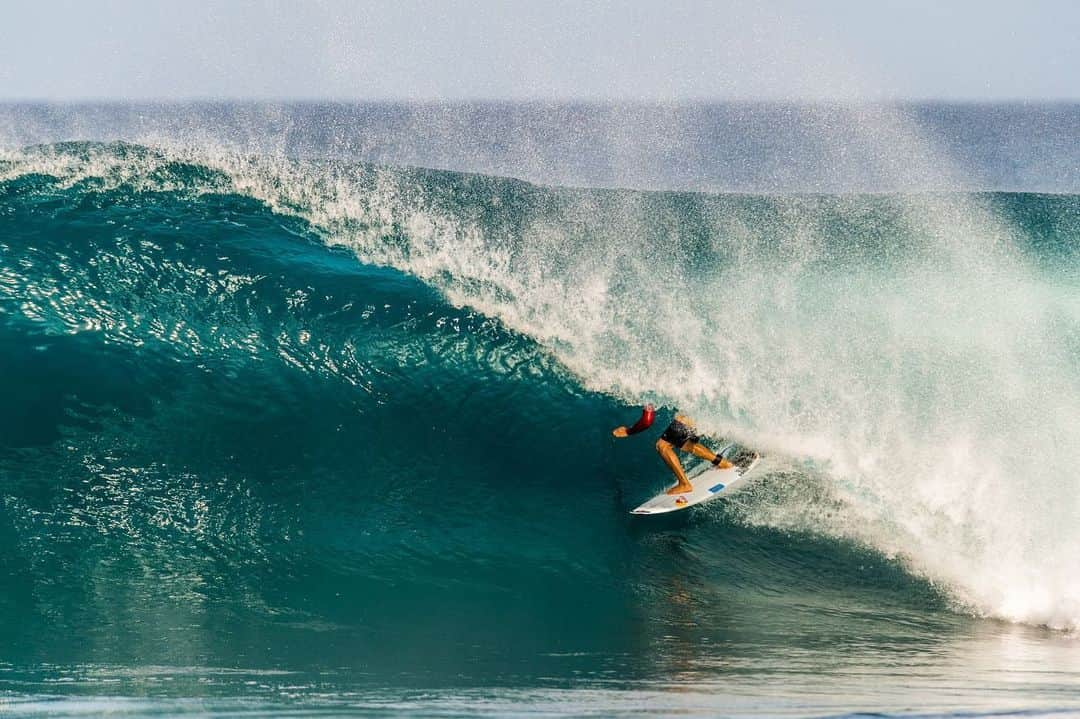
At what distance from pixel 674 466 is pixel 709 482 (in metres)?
0.60

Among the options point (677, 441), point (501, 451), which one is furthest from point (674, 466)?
point (501, 451)

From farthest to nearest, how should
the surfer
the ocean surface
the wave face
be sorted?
the surfer, the wave face, the ocean surface

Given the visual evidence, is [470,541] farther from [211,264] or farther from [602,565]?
[211,264]

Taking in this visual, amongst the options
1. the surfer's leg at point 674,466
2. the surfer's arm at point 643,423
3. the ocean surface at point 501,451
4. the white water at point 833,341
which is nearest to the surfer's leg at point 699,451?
the surfer's leg at point 674,466

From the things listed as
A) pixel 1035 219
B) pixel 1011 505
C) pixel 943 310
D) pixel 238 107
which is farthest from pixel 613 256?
pixel 238 107

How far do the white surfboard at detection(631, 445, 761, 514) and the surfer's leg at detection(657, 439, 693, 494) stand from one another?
6 centimetres

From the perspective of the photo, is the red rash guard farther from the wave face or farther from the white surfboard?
the wave face

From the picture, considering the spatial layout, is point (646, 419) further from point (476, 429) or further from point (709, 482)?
point (476, 429)

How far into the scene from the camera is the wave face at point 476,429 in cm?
777

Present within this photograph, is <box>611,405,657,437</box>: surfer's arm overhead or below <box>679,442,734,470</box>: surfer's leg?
overhead

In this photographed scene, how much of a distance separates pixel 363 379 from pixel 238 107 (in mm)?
32736

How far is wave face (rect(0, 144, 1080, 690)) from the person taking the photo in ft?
25.5

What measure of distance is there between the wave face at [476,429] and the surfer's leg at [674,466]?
445mm

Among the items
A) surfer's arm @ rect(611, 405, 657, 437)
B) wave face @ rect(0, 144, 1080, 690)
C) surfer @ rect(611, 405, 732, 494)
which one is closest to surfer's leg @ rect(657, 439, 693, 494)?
surfer @ rect(611, 405, 732, 494)
